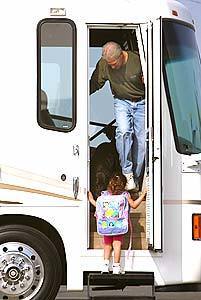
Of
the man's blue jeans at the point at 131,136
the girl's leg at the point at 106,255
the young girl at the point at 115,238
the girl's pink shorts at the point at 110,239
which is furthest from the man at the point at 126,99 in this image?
the girl's leg at the point at 106,255

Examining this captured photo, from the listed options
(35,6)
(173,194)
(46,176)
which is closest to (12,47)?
(35,6)

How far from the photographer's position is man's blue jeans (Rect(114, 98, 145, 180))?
31.4ft

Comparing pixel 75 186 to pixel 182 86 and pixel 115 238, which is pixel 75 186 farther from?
pixel 182 86

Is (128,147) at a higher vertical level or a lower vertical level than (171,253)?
higher

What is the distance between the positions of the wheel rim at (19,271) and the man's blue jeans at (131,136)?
1.29m

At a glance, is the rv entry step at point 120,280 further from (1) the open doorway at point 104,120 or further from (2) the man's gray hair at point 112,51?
(2) the man's gray hair at point 112,51

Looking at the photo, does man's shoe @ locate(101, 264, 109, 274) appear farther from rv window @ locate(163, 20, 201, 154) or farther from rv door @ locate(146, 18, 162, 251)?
rv window @ locate(163, 20, 201, 154)

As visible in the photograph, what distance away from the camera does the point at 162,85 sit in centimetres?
942

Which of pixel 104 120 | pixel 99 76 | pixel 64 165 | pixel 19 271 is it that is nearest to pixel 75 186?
pixel 64 165

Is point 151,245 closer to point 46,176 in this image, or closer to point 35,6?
point 46,176

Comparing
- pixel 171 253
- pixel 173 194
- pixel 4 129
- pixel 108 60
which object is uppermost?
pixel 108 60

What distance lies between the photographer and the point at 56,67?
9461 millimetres

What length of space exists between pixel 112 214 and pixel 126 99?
121 cm

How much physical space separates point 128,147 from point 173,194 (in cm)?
67
